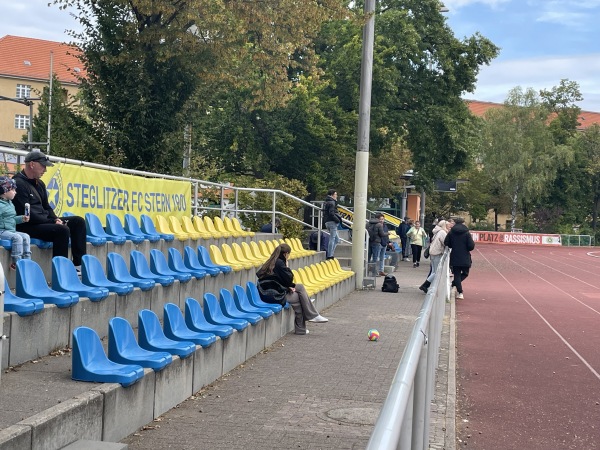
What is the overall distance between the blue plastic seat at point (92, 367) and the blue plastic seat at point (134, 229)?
5.90 m

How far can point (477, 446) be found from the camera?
24.5 feet

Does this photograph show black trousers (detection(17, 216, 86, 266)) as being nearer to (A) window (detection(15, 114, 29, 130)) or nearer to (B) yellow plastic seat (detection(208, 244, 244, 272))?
(B) yellow plastic seat (detection(208, 244, 244, 272))

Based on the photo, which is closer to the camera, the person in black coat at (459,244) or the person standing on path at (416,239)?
the person in black coat at (459,244)

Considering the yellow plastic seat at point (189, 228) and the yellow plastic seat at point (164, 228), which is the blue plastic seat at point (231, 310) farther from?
the yellow plastic seat at point (189, 228)

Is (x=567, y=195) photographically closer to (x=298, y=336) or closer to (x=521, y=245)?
(x=521, y=245)

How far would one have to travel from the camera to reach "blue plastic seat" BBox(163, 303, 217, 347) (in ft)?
26.8

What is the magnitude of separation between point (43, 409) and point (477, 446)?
3.94m

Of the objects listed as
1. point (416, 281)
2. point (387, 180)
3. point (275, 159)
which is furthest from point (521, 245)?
point (416, 281)

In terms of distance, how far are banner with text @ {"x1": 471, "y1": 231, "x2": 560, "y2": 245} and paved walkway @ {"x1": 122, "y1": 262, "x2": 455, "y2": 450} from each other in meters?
67.9

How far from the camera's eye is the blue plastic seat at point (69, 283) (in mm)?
7962

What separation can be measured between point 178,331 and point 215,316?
1371 millimetres

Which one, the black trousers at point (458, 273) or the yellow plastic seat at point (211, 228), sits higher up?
the yellow plastic seat at point (211, 228)

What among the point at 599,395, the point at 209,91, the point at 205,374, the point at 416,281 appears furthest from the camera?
the point at 416,281

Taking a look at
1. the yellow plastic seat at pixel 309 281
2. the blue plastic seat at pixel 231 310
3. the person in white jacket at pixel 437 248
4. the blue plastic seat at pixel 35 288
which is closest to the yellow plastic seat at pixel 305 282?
the yellow plastic seat at pixel 309 281
